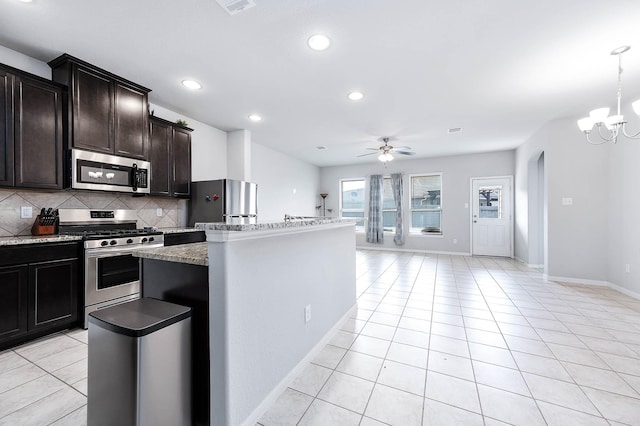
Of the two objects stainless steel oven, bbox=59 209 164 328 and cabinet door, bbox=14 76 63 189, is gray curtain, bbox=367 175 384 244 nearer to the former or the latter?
stainless steel oven, bbox=59 209 164 328

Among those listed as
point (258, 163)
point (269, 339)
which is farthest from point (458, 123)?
point (269, 339)

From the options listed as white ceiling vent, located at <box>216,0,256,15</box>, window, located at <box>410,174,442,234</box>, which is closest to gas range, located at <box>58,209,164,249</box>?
white ceiling vent, located at <box>216,0,256,15</box>

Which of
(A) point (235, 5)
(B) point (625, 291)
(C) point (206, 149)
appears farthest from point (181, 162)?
(B) point (625, 291)

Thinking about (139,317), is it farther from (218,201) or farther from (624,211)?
(624,211)

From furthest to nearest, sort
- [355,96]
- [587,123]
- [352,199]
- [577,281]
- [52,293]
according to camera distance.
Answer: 1. [352,199]
2. [577,281]
3. [355,96]
4. [587,123]
5. [52,293]

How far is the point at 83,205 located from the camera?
3029 millimetres

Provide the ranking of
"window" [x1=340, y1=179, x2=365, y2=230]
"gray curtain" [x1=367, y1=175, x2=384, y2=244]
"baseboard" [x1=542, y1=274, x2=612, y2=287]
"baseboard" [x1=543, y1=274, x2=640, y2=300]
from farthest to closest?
"window" [x1=340, y1=179, x2=365, y2=230], "gray curtain" [x1=367, y1=175, x2=384, y2=244], "baseboard" [x1=542, y1=274, x2=612, y2=287], "baseboard" [x1=543, y1=274, x2=640, y2=300]

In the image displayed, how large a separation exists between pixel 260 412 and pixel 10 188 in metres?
2.97

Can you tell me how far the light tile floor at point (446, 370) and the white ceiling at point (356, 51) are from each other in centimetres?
273

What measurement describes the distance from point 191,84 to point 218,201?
1590 millimetres

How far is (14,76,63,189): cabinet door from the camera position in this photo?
236 centimetres

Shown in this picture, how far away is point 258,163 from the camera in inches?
231

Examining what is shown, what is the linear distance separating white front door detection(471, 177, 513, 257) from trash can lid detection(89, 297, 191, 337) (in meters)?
7.43

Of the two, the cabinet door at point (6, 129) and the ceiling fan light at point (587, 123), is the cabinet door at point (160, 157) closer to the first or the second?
the cabinet door at point (6, 129)
